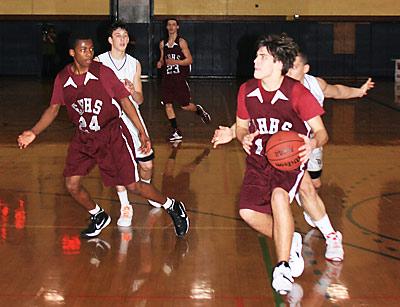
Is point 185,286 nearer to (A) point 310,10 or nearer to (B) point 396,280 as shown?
(B) point 396,280

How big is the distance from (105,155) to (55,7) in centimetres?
1896

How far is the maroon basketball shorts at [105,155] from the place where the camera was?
6688 mm

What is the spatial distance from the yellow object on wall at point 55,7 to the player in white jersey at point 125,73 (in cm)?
1719

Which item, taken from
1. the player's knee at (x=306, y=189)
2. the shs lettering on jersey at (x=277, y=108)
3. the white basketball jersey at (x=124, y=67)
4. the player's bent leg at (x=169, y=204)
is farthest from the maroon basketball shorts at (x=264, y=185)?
the white basketball jersey at (x=124, y=67)

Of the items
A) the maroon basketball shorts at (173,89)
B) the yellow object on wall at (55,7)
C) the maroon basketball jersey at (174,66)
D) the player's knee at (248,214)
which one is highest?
the yellow object on wall at (55,7)

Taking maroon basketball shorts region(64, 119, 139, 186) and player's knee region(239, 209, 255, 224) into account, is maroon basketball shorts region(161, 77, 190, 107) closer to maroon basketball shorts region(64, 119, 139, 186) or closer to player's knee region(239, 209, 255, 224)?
maroon basketball shorts region(64, 119, 139, 186)

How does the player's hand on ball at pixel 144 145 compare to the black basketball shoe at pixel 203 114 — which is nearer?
the player's hand on ball at pixel 144 145

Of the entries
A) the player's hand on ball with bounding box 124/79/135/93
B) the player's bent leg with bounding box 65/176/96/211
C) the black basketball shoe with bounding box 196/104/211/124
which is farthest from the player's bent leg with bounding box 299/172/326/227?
the black basketball shoe with bounding box 196/104/211/124

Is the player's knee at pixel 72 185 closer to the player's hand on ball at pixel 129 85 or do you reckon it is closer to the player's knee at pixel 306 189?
the player's hand on ball at pixel 129 85

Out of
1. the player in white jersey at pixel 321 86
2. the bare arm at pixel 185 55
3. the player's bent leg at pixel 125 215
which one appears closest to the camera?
the player in white jersey at pixel 321 86

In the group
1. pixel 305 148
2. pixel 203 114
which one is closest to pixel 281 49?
pixel 305 148

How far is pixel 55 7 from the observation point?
81.7 ft

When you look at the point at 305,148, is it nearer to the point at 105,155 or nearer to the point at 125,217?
the point at 105,155

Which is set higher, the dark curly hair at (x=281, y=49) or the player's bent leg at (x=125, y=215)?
the dark curly hair at (x=281, y=49)
